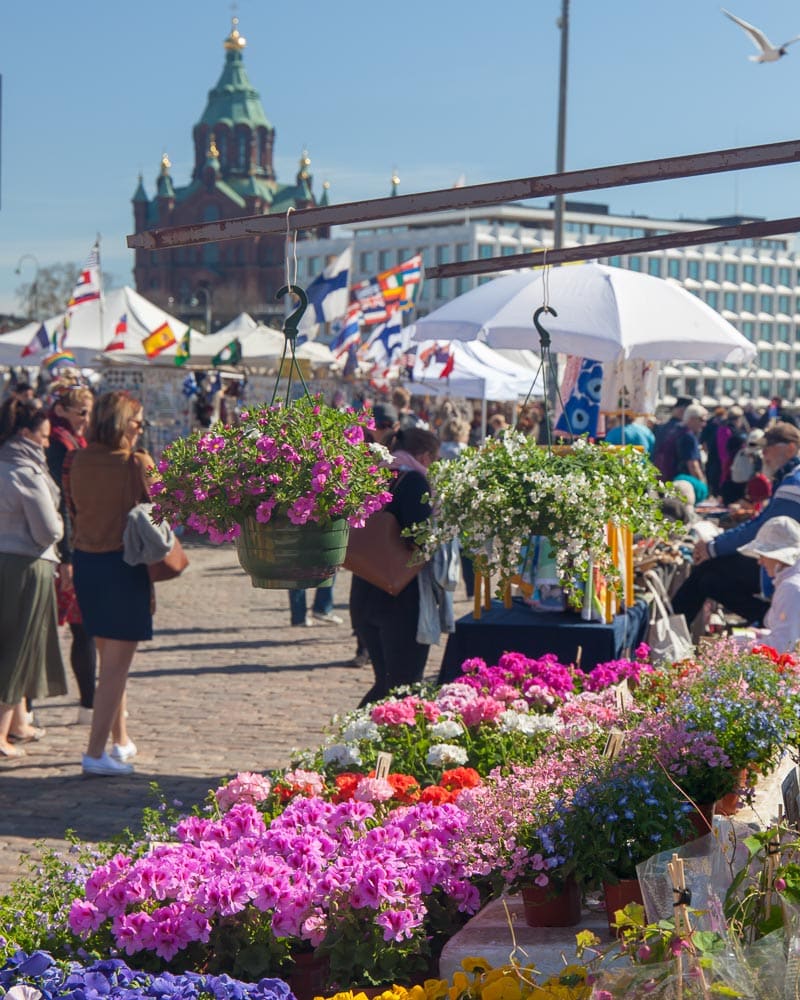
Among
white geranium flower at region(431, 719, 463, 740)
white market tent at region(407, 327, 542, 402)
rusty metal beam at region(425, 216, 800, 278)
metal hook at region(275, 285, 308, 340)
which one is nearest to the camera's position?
metal hook at region(275, 285, 308, 340)

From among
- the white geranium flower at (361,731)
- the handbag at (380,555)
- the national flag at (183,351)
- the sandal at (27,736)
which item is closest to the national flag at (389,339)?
the national flag at (183,351)

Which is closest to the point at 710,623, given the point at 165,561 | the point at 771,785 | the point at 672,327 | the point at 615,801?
the point at 672,327

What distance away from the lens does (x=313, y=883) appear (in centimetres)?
383

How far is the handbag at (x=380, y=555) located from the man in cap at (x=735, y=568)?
2.81m

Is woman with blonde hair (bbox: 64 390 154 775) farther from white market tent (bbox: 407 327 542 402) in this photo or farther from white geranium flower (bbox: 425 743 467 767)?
white market tent (bbox: 407 327 542 402)

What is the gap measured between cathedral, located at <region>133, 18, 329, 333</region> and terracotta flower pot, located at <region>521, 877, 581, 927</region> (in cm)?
11700

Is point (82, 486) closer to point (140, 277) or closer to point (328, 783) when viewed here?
point (328, 783)

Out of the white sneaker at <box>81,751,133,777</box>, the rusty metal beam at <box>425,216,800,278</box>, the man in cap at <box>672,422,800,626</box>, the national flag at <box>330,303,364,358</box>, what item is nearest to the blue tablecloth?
the white sneaker at <box>81,751,133,777</box>

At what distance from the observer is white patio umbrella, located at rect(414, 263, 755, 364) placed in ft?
28.3

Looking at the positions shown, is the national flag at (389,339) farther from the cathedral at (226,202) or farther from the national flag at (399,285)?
the cathedral at (226,202)

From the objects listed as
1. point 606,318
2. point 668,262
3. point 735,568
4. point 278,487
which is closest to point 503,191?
point 278,487

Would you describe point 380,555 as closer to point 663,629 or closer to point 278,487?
point 663,629

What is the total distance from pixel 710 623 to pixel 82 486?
5.18 metres

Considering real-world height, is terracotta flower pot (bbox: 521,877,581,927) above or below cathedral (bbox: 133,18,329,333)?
below
